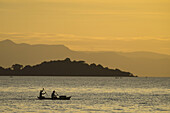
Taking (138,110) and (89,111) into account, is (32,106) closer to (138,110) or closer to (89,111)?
(89,111)

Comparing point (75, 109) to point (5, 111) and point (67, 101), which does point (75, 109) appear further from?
point (67, 101)

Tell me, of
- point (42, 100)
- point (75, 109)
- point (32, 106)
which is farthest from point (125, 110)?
point (42, 100)

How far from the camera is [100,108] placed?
78.0 meters

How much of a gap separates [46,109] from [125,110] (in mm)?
12040

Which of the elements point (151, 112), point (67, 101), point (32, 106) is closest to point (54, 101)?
point (67, 101)

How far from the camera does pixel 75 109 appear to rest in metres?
75.7

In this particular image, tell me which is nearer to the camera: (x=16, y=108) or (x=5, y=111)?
(x=5, y=111)

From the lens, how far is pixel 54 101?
3615 inches

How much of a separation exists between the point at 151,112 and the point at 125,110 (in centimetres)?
423

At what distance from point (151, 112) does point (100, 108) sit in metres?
9.25

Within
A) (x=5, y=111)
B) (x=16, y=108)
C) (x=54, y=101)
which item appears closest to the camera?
(x=5, y=111)

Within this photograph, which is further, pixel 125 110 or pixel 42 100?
pixel 42 100

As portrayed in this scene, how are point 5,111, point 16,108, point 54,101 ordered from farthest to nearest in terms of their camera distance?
point 54,101
point 16,108
point 5,111

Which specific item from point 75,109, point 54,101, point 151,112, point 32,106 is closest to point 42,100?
point 54,101
